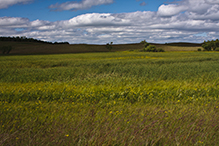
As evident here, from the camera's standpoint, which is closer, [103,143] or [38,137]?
[103,143]

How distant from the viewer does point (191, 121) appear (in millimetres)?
5383

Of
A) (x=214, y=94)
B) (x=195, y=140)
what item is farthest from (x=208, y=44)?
(x=195, y=140)

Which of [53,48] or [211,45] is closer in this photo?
[53,48]

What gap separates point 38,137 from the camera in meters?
4.48

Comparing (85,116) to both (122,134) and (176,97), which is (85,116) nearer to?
(122,134)

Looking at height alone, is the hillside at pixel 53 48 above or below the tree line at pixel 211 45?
below

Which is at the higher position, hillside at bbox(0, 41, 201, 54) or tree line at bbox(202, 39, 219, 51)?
tree line at bbox(202, 39, 219, 51)

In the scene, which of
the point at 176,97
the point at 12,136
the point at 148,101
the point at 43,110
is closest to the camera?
the point at 12,136

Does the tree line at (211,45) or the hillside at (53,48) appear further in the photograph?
the tree line at (211,45)

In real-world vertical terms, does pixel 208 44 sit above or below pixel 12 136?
above

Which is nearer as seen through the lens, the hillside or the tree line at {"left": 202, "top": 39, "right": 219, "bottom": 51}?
the hillside

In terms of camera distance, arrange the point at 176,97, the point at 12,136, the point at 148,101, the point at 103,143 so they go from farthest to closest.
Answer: the point at 176,97 → the point at 148,101 → the point at 12,136 → the point at 103,143

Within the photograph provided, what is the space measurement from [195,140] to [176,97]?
4892mm

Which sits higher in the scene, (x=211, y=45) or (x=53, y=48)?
(x=211, y=45)
